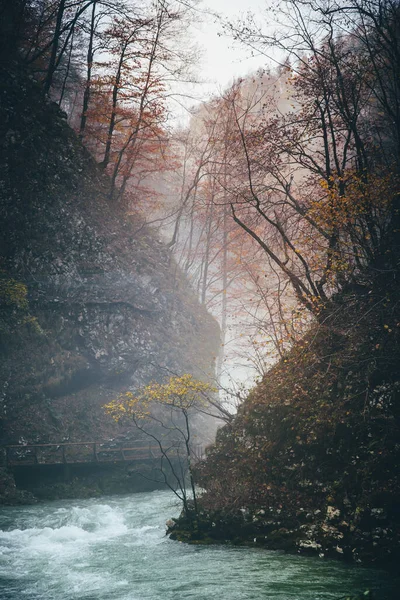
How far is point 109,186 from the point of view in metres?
24.8

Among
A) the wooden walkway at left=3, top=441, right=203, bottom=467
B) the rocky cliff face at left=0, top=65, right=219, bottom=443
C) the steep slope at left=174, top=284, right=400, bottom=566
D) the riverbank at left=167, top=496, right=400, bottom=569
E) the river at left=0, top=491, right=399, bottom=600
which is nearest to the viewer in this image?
the river at left=0, top=491, right=399, bottom=600

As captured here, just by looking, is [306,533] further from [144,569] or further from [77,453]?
[77,453]

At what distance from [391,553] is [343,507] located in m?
1.21

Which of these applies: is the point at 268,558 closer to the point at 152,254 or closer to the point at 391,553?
the point at 391,553

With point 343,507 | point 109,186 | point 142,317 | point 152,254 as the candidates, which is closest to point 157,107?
point 109,186

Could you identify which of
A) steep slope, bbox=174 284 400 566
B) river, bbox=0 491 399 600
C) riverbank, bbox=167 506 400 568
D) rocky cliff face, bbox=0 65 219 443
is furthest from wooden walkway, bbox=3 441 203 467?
riverbank, bbox=167 506 400 568

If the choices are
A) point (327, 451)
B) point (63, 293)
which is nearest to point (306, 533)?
point (327, 451)

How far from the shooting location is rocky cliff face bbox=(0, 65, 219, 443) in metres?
17.6

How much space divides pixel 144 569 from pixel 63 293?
13426 millimetres

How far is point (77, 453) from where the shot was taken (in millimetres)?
17422

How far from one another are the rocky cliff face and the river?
603 cm

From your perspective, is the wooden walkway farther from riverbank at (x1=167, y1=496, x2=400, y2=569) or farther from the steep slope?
riverbank at (x1=167, y1=496, x2=400, y2=569)

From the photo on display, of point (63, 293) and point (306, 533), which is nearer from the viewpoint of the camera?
point (306, 533)

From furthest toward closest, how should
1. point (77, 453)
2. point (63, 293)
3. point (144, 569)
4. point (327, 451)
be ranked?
1. point (63, 293)
2. point (77, 453)
3. point (327, 451)
4. point (144, 569)
